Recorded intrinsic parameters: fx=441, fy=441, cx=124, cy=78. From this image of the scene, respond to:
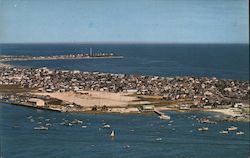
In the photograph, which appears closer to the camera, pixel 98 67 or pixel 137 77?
pixel 137 77

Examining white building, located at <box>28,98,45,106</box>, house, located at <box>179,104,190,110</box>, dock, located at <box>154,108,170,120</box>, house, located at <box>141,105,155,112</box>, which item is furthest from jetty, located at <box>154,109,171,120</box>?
white building, located at <box>28,98,45,106</box>

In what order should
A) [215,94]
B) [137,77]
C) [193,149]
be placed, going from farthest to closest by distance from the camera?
[137,77], [215,94], [193,149]

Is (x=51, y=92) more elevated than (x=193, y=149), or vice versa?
(x=51, y=92)

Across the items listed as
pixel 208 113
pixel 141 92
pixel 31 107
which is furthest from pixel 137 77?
pixel 31 107

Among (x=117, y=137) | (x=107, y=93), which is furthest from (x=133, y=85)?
(x=117, y=137)

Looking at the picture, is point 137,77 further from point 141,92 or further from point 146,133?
point 146,133

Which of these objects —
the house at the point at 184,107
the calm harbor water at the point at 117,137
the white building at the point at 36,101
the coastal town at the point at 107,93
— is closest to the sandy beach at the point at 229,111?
the coastal town at the point at 107,93

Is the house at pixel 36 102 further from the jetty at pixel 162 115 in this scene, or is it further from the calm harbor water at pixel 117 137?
the jetty at pixel 162 115

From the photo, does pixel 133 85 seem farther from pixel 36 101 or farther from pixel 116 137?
pixel 36 101

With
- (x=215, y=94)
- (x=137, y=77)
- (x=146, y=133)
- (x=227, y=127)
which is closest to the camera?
(x=146, y=133)
